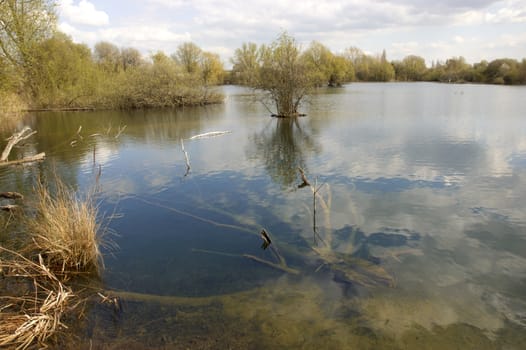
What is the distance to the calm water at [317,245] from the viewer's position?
15.3 ft

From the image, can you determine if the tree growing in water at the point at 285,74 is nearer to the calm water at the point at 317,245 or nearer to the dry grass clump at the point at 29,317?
the calm water at the point at 317,245

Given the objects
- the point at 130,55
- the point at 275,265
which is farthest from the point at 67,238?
Answer: the point at 130,55

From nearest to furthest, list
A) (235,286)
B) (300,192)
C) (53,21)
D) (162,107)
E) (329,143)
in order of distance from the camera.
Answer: (235,286), (300,192), (329,143), (53,21), (162,107)

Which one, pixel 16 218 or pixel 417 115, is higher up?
pixel 417 115

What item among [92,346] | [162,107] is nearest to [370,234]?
[92,346]

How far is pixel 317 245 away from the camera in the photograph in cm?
686

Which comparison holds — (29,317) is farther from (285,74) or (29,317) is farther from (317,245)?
(285,74)

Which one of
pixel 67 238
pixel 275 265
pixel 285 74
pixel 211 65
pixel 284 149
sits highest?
pixel 211 65

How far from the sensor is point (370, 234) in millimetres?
7309

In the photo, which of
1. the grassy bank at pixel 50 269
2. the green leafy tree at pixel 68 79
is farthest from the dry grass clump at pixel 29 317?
the green leafy tree at pixel 68 79

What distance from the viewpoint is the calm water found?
15.3 feet

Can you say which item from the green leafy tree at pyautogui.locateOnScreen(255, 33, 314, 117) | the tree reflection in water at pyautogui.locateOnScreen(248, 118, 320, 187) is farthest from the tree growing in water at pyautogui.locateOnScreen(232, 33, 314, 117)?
the tree reflection in water at pyautogui.locateOnScreen(248, 118, 320, 187)

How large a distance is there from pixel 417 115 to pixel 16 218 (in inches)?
960

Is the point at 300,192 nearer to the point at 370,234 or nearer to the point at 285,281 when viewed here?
the point at 370,234
